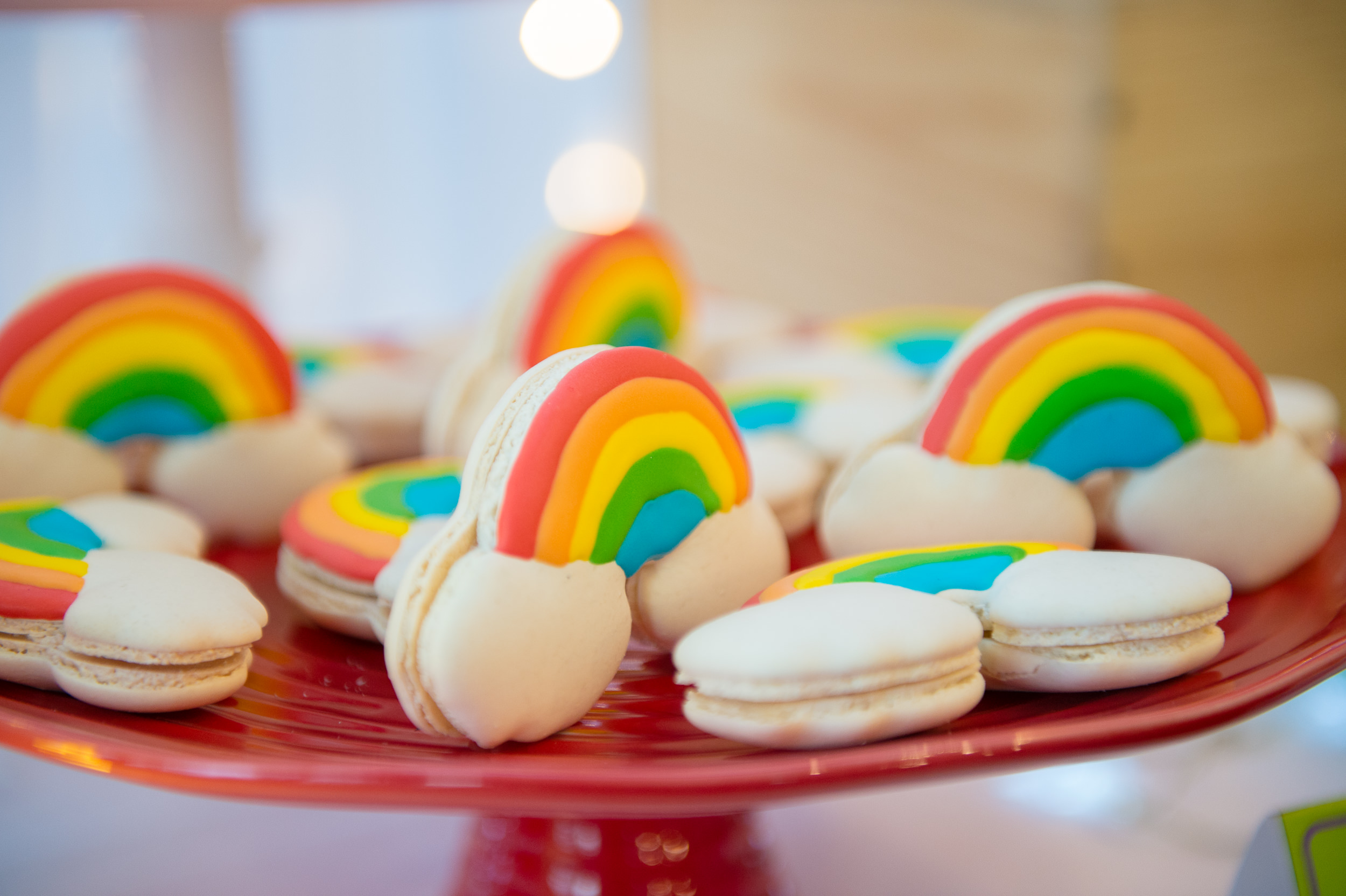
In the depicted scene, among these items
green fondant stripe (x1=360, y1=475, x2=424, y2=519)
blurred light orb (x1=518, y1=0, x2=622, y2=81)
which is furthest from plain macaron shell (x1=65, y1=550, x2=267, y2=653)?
blurred light orb (x1=518, y1=0, x2=622, y2=81)

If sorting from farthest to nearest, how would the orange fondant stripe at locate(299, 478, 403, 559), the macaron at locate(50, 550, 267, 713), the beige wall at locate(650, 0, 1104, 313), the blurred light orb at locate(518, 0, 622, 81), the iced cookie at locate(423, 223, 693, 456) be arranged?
the blurred light orb at locate(518, 0, 622, 81) → the beige wall at locate(650, 0, 1104, 313) → the iced cookie at locate(423, 223, 693, 456) → the orange fondant stripe at locate(299, 478, 403, 559) → the macaron at locate(50, 550, 267, 713)

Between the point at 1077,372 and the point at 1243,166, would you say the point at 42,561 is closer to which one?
the point at 1077,372

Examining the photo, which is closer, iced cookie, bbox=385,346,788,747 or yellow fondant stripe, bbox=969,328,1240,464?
iced cookie, bbox=385,346,788,747

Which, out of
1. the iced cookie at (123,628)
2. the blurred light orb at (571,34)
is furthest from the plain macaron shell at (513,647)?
the blurred light orb at (571,34)

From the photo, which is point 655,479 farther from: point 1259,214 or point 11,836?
point 1259,214

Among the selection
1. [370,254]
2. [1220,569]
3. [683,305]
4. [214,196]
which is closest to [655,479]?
[1220,569]

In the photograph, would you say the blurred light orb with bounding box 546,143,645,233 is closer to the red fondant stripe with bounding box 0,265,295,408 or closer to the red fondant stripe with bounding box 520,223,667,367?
the red fondant stripe with bounding box 520,223,667,367
